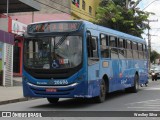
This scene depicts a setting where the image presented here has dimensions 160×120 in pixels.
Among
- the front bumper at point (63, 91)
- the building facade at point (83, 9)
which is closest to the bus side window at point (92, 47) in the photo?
the front bumper at point (63, 91)

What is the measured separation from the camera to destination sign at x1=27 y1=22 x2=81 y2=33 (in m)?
15.0

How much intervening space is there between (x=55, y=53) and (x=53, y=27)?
101 cm

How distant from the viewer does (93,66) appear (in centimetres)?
1548

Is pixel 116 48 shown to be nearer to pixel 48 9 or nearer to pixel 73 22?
pixel 73 22

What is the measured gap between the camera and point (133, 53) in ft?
73.3

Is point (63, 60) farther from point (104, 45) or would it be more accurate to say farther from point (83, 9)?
point (83, 9)

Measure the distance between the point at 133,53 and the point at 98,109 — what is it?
28.3 ft

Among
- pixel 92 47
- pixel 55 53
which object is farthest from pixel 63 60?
pixel 92 47

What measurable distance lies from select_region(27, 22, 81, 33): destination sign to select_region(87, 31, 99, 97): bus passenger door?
717 millimetres

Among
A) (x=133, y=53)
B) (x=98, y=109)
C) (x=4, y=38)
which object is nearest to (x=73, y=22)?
(x=98, y=109)

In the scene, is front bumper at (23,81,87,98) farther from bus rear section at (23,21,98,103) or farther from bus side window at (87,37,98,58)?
bus side window at (87,37,98,58)

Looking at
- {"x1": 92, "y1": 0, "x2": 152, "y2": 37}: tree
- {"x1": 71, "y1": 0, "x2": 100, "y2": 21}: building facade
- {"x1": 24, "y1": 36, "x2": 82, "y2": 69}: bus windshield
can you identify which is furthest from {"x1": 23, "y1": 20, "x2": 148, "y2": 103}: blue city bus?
{"x1": 71, "y1": 0, "x2": 100, "y2": 21}: building facade

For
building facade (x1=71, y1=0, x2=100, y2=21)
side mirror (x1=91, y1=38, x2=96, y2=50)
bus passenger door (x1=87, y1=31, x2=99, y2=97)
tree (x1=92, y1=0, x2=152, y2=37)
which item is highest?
building facade (x1=71, y1=0, x2=100, y2=21)

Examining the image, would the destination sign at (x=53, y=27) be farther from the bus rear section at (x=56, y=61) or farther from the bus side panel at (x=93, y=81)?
the bus side panel at (x=93, y=81)
